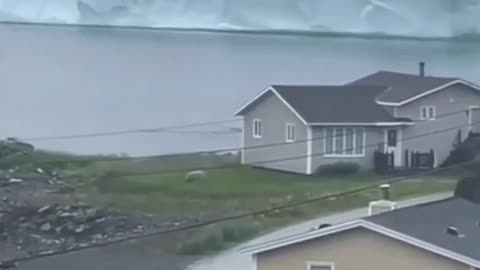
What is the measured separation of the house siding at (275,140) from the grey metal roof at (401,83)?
27 centimetres

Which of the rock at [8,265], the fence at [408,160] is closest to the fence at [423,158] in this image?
the fence at [408,160]

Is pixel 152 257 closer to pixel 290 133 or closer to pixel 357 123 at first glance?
pixel 290 133

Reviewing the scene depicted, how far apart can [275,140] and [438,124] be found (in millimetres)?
498

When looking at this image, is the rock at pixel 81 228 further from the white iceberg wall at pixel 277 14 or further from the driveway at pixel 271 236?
the white iceberg wall at pixel 277 14

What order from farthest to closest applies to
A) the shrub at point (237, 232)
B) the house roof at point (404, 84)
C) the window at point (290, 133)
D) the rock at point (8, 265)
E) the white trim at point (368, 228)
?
the shrub at point (237, 232)
the house roof at point (404, 84)
the window at point (290, 133)
the rock at point (8, 265)
the white trim at point (368, 228)

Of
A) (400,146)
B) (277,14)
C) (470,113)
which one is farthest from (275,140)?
(470,113)

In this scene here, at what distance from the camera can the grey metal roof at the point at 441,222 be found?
280cm

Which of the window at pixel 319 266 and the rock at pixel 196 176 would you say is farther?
the rock at pixel 196 176

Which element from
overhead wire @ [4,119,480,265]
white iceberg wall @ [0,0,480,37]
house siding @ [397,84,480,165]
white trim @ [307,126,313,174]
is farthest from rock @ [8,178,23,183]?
house siding @ [397,84,480,165]

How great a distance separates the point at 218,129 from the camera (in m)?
3.21

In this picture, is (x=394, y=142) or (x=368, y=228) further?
(x=394, y=142)

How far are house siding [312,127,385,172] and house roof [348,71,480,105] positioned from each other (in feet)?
0.33

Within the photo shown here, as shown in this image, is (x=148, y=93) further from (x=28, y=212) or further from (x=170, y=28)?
(x=28, y=212)

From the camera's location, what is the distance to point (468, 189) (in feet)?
10.4
